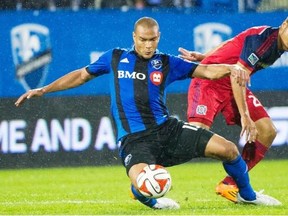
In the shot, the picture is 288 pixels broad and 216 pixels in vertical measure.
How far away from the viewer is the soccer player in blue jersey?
29.8 feet

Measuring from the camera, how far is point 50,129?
49.2 feet

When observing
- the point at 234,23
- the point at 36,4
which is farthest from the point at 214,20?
the point at 36,4

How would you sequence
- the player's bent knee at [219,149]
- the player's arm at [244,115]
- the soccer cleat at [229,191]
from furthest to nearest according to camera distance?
the soccer cleat at [229,191], the player's bent knee at [219,149], the player's arm at [244,115]

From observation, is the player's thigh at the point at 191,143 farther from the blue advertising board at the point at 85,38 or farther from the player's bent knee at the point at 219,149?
the blue advertising board at the point at 85,38

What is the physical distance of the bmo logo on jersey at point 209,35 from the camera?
613 inches

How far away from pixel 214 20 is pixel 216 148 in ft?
22.5

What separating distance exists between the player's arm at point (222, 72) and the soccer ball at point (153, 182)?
1025mm

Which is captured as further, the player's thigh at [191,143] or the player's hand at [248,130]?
the player's thigh at [191,143]

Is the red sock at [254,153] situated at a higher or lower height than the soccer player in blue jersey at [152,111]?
lower

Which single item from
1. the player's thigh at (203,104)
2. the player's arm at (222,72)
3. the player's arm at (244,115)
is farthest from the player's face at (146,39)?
the player's thigh at (203,104)

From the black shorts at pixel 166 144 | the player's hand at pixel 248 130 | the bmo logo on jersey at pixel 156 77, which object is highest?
the bmo logo on jersey at pixel 156 77

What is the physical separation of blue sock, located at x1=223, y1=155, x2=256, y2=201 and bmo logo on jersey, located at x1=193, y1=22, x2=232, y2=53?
6.29 m

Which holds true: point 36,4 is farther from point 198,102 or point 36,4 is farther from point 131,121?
point 131,121

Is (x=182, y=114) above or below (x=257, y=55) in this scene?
below
